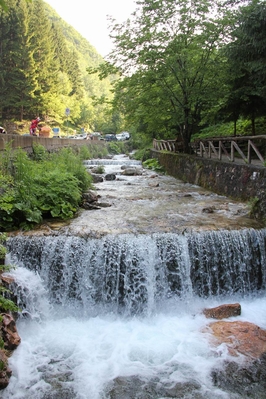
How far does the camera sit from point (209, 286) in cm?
732

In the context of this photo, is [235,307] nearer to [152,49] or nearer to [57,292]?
[57,292]

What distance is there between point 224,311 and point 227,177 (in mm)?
6656

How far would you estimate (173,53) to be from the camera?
48.0ft

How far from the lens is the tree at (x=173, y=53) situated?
14.8 metres

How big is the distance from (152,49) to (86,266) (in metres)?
11.4

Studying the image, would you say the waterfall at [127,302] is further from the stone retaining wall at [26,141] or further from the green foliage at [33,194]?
the stone retaining wall at [26,141]

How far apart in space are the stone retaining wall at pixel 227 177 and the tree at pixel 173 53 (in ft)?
10.0

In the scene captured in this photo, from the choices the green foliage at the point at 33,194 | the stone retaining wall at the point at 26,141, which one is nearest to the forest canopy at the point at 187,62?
the stone retaining wall at the point at 26,141

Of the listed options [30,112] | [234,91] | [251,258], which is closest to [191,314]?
[251,258]

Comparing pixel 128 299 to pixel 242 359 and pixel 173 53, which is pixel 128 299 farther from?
pixel 173 53

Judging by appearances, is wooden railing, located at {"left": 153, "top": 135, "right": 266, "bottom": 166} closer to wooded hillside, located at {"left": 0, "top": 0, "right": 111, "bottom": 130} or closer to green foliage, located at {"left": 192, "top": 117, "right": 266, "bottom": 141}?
green foliage, located at {"left": 192, "top": 117, "right": 266, "bottom": 141}

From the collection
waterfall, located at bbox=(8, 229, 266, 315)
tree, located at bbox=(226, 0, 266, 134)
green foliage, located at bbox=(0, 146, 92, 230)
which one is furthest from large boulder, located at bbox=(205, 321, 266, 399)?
tree, located at bbox=(226, 0, 266, 134)

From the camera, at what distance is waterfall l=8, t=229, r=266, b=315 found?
696cm

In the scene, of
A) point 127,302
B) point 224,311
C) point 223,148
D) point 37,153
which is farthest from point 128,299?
point 37,153
